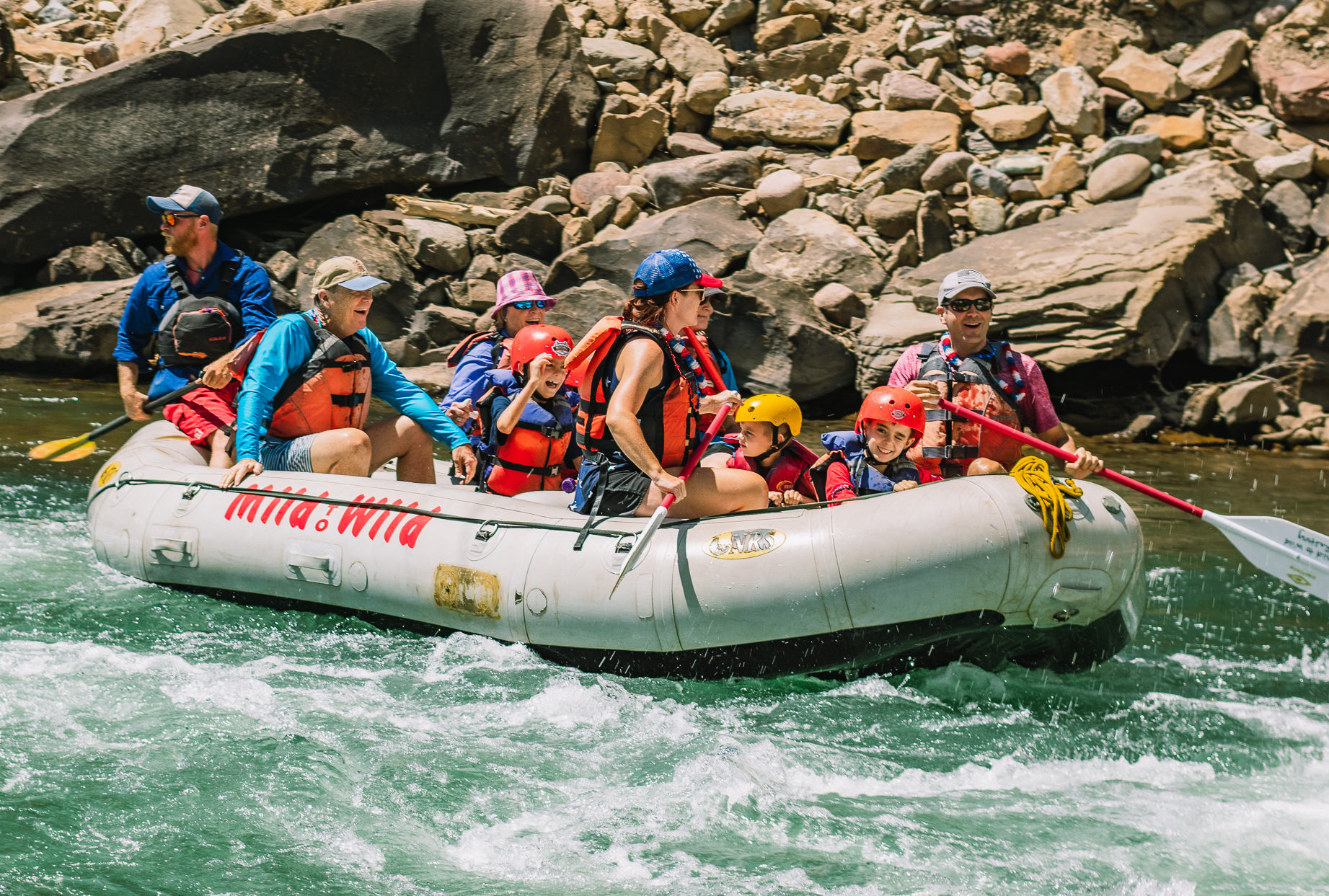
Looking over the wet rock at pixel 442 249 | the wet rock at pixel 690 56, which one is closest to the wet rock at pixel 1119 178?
the wet rock at pixel 690 56

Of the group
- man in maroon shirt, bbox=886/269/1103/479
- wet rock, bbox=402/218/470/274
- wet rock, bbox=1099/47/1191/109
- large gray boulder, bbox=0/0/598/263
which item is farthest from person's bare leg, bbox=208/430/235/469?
wet rock, bbox=1099/47/1191/109

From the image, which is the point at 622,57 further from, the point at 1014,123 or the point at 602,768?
the point at 602,768

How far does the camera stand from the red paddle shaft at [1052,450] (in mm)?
4000

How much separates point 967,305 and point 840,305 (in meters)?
5.98

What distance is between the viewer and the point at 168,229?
559 centimetres

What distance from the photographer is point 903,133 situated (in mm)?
12742

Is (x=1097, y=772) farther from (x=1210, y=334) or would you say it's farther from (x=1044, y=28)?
(x=1044, y=28)

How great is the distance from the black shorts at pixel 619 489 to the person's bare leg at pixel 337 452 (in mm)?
1295

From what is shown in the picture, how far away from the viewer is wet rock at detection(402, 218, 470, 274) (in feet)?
39.8

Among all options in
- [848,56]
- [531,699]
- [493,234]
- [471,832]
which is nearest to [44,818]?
[471,832]

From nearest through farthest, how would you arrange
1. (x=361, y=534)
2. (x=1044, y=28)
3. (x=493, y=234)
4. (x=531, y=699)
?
1. (x=531, y=699)
2. (x=361, y=534)
3. (x=493, y=234)
4. (x=1044, y=28)

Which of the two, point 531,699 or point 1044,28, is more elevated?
point 1044,28

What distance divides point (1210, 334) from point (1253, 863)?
→ 26.0 feet

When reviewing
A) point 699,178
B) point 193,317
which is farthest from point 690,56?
point 193,317
